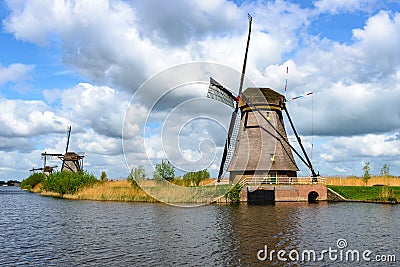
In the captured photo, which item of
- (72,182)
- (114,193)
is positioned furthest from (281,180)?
(72,182)

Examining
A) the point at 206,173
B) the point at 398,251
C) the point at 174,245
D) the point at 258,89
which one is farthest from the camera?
the point at 206,173

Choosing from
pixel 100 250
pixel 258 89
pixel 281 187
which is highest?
pixel 258 89

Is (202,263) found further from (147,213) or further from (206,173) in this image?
(206,173)

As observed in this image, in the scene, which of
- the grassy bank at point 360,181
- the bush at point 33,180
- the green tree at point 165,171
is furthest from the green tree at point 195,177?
the bush at point 33,180

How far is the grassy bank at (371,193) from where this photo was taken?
29.3m

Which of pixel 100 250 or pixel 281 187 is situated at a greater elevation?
pixel 281 187

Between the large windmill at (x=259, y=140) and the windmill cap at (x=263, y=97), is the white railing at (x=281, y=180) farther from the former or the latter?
the windmill cap at (x=263, y=97)

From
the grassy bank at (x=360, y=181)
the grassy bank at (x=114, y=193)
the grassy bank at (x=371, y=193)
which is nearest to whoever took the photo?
the grassy bank at (x=371, y=193)

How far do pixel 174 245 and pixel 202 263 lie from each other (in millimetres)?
2869

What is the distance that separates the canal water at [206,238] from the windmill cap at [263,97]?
1134 cm

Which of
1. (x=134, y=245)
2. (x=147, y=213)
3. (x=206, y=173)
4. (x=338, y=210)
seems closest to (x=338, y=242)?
(x=134, y=245)

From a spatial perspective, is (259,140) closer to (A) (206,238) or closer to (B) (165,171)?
(B) (165,171)

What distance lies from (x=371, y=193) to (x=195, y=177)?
51.0 ft

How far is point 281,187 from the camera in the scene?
1180 inches
